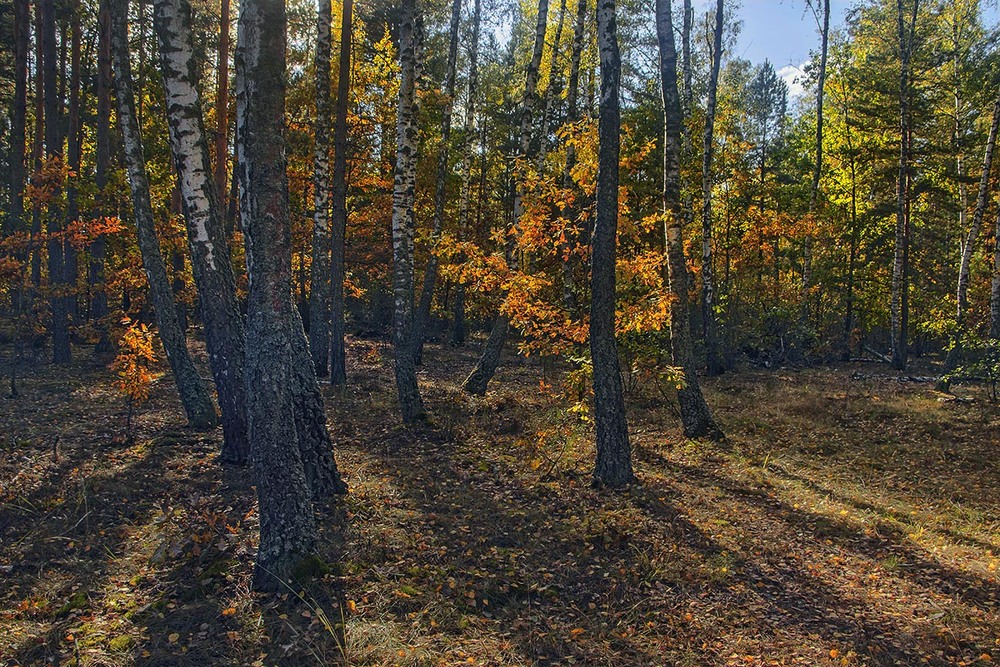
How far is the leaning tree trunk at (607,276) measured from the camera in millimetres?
7582

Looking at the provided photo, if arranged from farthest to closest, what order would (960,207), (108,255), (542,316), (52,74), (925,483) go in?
(960,207), (108,255), (52,74), (542,316), (925,483)

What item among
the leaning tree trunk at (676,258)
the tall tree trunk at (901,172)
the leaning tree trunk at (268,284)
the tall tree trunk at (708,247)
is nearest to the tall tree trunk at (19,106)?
the leaning tree trunk at (268,284)

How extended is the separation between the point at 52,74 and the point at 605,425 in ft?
54.2

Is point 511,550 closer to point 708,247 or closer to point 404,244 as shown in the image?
point 404,244

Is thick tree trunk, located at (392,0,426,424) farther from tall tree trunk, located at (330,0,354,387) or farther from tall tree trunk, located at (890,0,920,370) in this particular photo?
tall tree trunk, located at (890,0,920,370)

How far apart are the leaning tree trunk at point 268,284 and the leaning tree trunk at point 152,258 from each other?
5.55 metres

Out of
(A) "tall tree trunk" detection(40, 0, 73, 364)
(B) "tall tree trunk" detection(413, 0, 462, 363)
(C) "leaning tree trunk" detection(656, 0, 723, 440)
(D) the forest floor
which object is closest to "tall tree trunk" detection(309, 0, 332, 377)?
(B) "tall tree trunk" detection(413, 0, 462, 363)

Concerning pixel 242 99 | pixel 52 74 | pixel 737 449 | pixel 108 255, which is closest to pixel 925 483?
pixel 737 449

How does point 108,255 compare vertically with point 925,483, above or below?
above

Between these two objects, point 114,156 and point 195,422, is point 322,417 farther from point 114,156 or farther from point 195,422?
point 114,156

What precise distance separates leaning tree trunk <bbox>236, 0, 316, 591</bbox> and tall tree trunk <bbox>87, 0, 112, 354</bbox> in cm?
997

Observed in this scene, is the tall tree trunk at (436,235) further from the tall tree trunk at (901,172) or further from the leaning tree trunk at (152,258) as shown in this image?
the tall tree trunk at (901,172)

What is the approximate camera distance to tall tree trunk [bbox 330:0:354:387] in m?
14.0

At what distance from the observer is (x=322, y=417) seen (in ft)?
23.2
